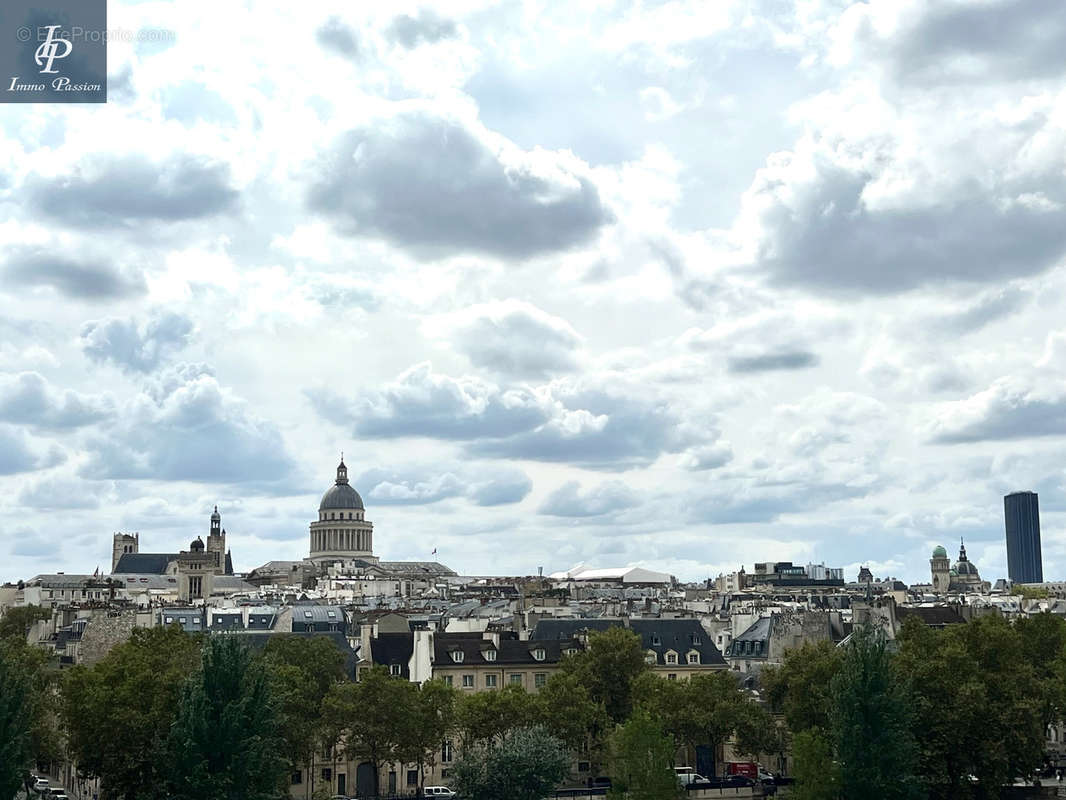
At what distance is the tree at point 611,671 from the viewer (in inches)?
3541

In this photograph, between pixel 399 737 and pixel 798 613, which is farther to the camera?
pixel 798 613

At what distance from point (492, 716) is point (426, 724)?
13.5 feet

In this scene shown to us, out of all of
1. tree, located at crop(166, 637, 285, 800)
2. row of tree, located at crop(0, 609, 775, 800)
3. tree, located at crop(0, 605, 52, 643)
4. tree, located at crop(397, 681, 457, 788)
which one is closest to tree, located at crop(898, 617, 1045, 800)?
row of tree, located at crop(0, 609, 775, 800)

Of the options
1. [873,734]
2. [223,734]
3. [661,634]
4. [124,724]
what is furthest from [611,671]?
[223,734]

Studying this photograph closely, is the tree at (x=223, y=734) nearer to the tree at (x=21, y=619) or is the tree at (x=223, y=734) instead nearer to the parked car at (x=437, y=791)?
the parked car at (x=437, y=791)

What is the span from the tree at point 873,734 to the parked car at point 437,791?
23.2 meters

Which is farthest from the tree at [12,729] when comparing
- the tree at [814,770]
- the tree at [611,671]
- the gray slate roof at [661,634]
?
the gray slate roof at [661,634]

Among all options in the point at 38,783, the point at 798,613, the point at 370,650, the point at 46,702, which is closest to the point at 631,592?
the point at 798,613

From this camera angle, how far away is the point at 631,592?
646 feet

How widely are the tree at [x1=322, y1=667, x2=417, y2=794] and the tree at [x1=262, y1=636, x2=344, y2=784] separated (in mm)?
1058

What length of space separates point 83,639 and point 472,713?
3512cm

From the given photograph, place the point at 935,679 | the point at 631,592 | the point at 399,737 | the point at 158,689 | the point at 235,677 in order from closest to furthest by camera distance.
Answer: the point at 235,677
the point at 158,689
the point at 935,679
the point at 399,737
the point at 631,592

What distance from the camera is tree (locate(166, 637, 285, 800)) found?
6094 centimetres

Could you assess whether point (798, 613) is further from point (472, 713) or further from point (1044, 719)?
point (472, 713)
